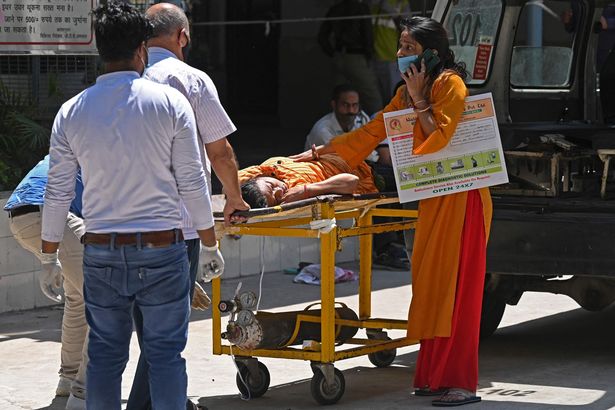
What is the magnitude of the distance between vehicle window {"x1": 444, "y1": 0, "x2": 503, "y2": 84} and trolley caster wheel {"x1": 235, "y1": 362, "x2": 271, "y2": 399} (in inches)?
94.4

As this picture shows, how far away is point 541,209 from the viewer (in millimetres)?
7293

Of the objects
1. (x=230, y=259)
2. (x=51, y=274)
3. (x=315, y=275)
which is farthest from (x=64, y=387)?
(x=315, y=275)

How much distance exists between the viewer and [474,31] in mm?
8078

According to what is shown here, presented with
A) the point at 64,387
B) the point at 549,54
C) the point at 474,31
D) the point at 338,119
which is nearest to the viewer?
the point at 64,387

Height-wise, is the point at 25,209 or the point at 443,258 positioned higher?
the point at 25,209

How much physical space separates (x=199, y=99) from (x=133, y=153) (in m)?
0.85

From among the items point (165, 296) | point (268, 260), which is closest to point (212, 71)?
point (268, 260)

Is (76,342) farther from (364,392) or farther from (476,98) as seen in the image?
(476,98)

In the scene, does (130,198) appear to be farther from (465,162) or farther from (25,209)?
(465,162)

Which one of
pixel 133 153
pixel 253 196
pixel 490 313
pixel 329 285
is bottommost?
pixel 490 313

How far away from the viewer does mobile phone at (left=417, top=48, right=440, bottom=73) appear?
6.47 metres

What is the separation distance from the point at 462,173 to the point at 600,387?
4.52 feet

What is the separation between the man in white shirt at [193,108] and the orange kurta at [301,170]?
45.4 inches

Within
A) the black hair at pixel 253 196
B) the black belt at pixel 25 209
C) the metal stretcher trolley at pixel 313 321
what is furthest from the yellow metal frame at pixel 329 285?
the black belt at pixel 25 209
